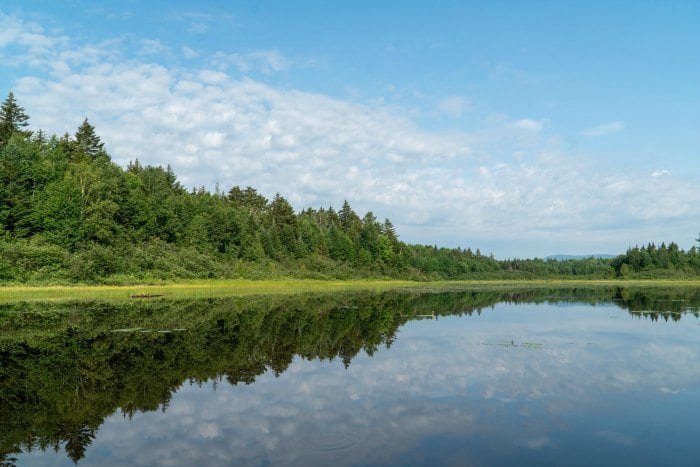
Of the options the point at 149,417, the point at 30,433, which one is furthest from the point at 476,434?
the point at 30,433

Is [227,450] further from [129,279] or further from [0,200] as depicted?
[0,200]

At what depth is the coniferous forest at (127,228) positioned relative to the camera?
54750 mm

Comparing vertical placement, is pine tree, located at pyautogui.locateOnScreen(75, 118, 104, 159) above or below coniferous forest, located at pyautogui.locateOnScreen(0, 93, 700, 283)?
above

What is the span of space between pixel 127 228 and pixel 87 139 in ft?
83.1

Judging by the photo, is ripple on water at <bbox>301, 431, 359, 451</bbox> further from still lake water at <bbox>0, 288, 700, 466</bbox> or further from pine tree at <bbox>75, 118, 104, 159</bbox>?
pine tree at <bbox>75, 118, 104, 159</bbox>

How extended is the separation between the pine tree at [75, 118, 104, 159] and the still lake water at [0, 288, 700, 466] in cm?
6710

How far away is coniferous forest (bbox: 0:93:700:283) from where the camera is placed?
180 ft

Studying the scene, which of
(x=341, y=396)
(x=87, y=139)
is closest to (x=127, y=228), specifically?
(x=87, y=139)

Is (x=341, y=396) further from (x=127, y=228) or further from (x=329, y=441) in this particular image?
(x=127, y=228)

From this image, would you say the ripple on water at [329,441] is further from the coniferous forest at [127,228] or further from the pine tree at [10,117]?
the pine tree at [10,117]

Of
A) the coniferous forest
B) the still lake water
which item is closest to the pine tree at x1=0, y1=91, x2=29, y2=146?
the coniferous forest

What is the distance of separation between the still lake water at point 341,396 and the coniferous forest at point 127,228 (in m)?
30.1

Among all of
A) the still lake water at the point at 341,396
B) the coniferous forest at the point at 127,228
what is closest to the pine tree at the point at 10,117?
the coniferous forest at the point at 127,228

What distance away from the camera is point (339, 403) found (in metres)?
12.5
